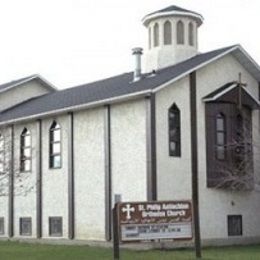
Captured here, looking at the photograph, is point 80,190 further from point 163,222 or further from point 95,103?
point 163,222

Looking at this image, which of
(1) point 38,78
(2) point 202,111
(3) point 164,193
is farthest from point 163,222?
(1) point 38,78

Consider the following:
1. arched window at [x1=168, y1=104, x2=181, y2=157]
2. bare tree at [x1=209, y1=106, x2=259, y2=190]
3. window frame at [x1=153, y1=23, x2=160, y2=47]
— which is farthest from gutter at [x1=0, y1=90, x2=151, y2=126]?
window frame at [x1=153, y1=23, x2=160, y2=47]

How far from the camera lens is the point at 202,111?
3052 centimetres

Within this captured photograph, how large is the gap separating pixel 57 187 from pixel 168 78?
26.9ft

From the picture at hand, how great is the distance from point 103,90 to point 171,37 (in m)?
4.30

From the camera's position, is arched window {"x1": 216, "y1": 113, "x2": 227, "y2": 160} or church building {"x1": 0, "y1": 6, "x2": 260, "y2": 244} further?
arched window {"x1": 216, "y1": 113, "x2": 227, "y2": 160}

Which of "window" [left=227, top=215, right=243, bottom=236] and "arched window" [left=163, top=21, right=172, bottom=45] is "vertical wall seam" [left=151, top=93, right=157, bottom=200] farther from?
"arched window" [left=163, top=21, right=172, bottom=45]

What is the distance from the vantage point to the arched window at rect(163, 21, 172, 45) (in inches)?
1362

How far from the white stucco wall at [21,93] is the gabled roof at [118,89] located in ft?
12.2

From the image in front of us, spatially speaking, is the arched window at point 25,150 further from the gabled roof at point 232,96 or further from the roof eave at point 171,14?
the gabled roof at point 232,96

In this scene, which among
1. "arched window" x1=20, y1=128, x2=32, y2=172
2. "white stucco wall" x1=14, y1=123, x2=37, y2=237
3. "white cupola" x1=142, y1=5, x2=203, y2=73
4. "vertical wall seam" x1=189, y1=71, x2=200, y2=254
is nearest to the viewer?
"vertical wall seam" x1=189, y1=71, x2=200, y2=254

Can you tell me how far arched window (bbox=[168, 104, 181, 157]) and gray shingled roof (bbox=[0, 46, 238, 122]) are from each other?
1.45 m

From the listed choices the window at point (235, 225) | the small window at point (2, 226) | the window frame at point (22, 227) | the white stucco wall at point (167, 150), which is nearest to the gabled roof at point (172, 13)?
the white stucco wall at point (167, 150)

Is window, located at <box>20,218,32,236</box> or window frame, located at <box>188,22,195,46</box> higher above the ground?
window frame, located at <box>188,22,195,46</box>
